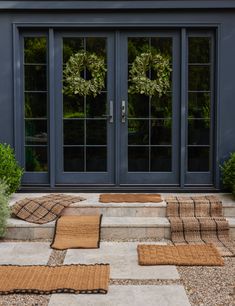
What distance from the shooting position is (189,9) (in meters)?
6.36

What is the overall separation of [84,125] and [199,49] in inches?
65.8

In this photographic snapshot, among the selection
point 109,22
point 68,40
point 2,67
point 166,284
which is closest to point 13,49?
point 2,67

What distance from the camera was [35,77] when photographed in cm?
657

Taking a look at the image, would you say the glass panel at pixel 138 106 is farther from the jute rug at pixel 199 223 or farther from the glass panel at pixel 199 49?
the jute rug at pixel 199 223

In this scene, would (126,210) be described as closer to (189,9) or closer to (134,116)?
(134,116)

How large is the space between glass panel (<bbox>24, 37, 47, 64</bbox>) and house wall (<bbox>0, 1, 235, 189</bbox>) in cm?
20

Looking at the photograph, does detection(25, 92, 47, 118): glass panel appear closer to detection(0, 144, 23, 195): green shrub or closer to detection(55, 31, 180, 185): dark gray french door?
detection(55, 31, 180, 185): dark gray french door

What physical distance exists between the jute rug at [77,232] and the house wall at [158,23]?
1719 mm

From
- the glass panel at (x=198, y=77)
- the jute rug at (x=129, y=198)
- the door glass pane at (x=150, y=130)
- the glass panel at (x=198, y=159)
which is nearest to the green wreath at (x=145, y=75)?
the door glass pane at (x=150, y=130)

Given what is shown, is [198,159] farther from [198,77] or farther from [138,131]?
[198,77]

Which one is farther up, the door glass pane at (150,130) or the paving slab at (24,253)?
the door glass pane at (150,130)

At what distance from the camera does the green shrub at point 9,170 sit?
19.3 ft

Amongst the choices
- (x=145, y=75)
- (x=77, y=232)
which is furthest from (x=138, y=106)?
(x=77, y=232)

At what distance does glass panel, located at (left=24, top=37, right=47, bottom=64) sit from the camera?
21.4ft
